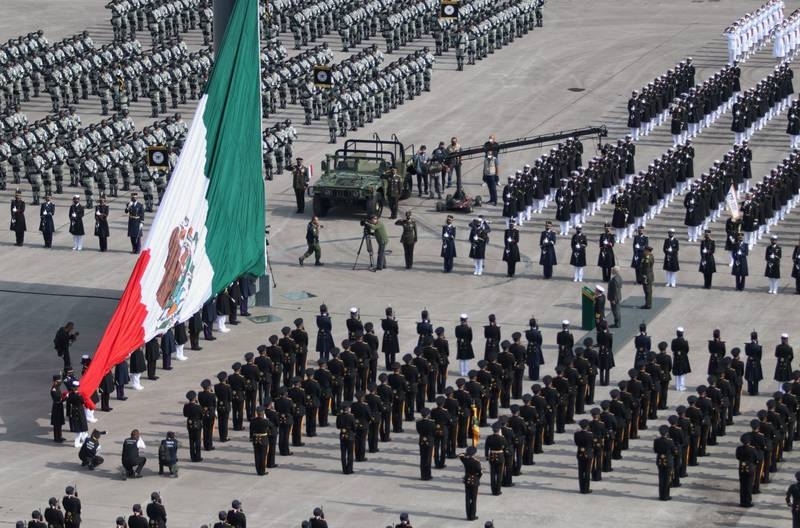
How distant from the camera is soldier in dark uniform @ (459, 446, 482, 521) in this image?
41.0 metres

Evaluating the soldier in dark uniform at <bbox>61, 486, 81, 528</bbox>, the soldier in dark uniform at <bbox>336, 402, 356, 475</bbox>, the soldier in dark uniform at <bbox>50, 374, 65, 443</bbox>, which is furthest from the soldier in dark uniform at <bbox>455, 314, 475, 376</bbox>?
the soldier in dark uniform at <bbox>61, 486, 81, 528</bbox>

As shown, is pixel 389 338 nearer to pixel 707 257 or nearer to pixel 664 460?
pixel 664 460

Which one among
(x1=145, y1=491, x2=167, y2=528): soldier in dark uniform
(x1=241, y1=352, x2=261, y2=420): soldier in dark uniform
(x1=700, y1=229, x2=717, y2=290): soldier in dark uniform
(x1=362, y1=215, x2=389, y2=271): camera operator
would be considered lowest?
(x1=145, y1=491, x2=167, y2=528): soldier in dark uniform

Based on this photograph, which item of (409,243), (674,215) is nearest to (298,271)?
(409,243)

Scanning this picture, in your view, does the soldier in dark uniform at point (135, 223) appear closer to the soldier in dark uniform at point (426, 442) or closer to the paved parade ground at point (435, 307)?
the paved parade ground at point (435, 307)

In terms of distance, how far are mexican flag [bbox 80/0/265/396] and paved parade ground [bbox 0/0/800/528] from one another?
85.4 inches

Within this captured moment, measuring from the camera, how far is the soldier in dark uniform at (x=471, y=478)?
41000 mm

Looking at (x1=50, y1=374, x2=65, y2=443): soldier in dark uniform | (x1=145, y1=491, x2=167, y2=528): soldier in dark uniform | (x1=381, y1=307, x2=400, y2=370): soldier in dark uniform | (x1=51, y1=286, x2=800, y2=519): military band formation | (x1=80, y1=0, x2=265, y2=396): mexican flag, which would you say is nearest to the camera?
(x1=145, y1=491, x2=167, y2=528): soldier in dark uniform

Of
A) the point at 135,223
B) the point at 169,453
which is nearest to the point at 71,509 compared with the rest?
the point at 169,453

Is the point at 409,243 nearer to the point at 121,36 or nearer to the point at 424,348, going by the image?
the point at 424,348

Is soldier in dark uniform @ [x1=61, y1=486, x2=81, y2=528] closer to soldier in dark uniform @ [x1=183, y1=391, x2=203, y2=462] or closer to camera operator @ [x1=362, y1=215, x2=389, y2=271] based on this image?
soldier in dark uniform @ [x1=183, y1=391, x2=203, y2=462]

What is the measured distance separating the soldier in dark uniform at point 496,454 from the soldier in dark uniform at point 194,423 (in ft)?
18.9

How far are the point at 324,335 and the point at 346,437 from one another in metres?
7.14

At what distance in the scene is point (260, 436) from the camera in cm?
4328
